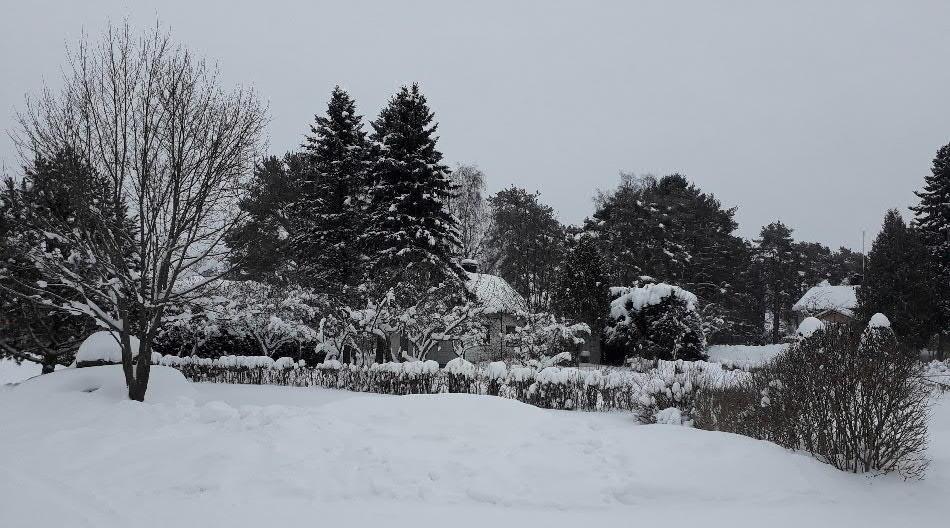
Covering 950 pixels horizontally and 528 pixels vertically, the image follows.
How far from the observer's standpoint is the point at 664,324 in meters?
25.5

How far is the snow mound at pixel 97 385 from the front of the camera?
10594 mm

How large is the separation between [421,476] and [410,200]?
17.7m

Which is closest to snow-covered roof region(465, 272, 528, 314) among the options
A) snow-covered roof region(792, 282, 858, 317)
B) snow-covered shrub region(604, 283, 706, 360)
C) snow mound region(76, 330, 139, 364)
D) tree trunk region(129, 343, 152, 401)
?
snow-covered shrub region(604, 283, 706, 360)

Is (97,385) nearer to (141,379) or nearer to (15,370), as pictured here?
(141,379)

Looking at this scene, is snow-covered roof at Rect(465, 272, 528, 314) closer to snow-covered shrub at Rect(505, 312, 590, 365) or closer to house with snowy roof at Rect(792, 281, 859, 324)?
snow-covered shrub at Rect(505, 312, 590, 365)

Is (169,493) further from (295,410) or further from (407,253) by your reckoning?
(407,253)

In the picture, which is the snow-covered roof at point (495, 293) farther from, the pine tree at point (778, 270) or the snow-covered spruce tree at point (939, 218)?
the pine tree at point (778, 270)

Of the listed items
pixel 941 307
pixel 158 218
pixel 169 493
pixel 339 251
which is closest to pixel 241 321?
pixel 339 251

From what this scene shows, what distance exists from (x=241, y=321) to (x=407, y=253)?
787 cm

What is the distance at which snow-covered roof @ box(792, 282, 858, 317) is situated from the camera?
41.7 metres

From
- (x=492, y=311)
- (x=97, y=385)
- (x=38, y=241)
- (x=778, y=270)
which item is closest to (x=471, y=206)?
(x=492, y=311)

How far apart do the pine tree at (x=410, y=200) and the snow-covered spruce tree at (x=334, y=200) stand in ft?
3.38

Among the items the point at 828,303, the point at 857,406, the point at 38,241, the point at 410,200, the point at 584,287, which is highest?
the point at 410,200

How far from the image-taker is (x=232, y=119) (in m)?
11.1
